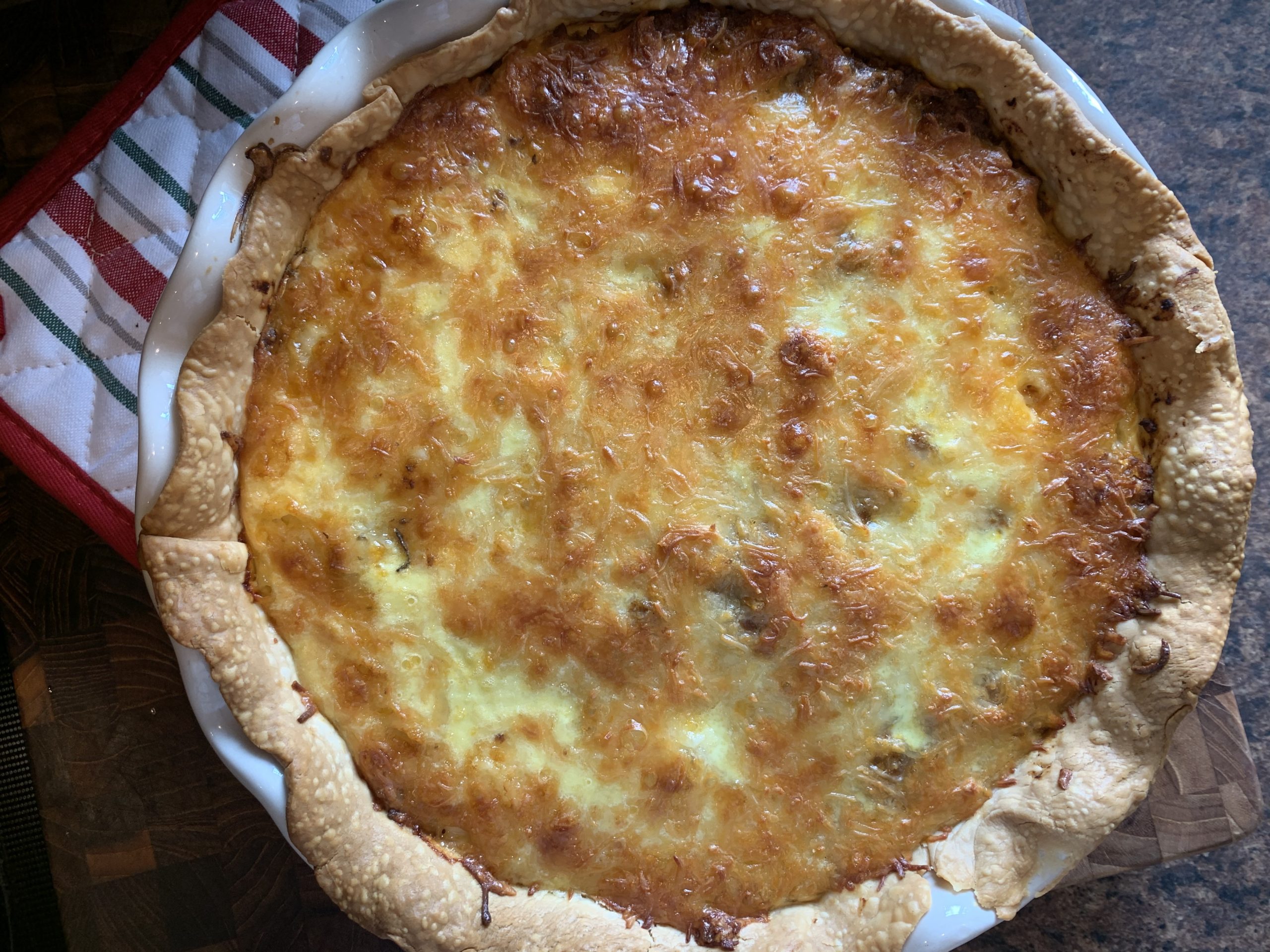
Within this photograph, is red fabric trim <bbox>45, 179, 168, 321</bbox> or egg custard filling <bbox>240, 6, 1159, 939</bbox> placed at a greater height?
red fabric trim <bbox>45, 179, 168, 321</bbox>

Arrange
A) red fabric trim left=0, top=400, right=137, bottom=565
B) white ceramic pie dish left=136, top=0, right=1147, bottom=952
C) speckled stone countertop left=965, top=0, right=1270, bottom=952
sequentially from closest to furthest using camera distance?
white ceramic pie dish left=136, top=0, right=1147, bottom=952 → red fabric trim left=0, top=400, right=137, bottom=565 → speckled stone countertop left=965, top=0, right=1270, bottom=952

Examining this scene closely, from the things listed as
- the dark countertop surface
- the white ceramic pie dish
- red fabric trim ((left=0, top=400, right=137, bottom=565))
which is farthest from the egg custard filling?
the dark countertop surface

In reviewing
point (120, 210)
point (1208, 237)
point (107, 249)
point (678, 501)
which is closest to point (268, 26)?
point (120, 210)

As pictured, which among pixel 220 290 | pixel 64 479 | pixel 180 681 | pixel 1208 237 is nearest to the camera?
pixel 220 290

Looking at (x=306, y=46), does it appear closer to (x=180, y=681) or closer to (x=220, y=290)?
(x=220, y=290)

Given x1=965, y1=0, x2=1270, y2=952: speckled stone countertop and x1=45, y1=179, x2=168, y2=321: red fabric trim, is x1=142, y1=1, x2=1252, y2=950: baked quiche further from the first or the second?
x1=965, y1=0, x2=1270, y2=952: speckled stone countertop

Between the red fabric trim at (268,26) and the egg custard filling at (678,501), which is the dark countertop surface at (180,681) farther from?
the egg custard filling at (678,501)

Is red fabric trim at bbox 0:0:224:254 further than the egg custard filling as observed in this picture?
Yes
